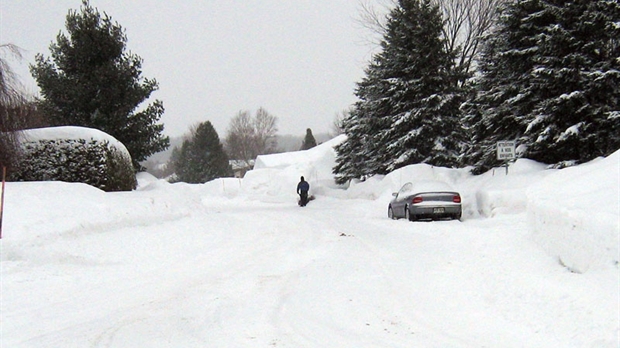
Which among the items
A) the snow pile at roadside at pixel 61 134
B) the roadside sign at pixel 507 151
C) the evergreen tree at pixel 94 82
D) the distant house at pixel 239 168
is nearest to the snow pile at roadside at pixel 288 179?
the evergreen tree at pixel 94 82

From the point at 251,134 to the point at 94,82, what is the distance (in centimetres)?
7274

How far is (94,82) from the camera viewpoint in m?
17.6

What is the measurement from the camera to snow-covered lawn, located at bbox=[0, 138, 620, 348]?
4332mm

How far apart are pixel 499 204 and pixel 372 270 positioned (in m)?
7.90

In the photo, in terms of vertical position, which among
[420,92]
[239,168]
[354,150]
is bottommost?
[354,150]

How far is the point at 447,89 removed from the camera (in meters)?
23.0

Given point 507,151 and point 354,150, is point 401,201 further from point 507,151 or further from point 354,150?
point 354,150

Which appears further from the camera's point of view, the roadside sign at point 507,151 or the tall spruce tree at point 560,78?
the roadside sign at point 507,151

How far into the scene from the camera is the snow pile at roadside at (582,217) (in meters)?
4.26

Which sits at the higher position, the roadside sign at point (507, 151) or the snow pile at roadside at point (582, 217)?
the roadside sign at point (507, 151)

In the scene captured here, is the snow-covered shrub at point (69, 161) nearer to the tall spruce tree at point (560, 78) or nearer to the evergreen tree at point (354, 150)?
the tall spruce tree at point (560, 78)

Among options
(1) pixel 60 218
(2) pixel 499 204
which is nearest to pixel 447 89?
(2) pixel 499 204

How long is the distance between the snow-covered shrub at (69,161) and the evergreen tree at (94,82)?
515cm

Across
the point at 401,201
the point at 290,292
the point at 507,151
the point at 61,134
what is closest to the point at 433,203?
the point at 401,201
